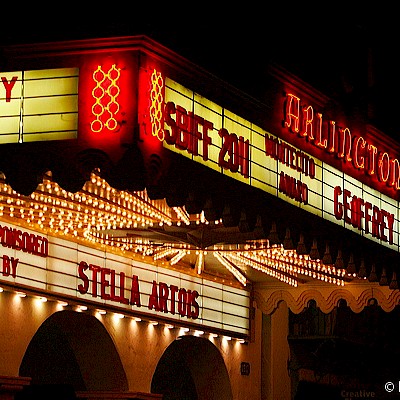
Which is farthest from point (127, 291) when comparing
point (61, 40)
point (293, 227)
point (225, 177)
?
point (61, 40)

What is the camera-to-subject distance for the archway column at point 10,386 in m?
19.5

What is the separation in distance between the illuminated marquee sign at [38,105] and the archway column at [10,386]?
5178 mm

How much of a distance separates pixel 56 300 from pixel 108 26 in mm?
6537

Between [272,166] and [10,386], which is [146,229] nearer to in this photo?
[272,166]

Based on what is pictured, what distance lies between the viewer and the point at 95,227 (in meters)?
21.4

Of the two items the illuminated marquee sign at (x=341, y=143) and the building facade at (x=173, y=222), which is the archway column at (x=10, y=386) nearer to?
the building facade at (x=173, y=222)

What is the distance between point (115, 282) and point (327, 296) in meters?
5.95

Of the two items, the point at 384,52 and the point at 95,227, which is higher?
the point at 384,52

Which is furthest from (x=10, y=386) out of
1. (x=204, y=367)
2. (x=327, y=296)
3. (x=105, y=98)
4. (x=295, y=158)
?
(x=327, y=296)

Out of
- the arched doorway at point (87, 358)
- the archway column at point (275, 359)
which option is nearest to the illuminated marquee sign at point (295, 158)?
the arched doorway at point (87, 358)

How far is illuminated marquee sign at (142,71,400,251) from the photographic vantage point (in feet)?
54.0

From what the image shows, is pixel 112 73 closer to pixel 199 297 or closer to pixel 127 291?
pixel 127 291

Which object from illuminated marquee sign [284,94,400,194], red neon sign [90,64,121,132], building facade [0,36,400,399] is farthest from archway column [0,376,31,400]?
red neon sign [90,64,121,132]

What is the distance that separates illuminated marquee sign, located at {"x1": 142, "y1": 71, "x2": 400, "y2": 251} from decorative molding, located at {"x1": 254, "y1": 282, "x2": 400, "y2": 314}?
7.85 feet
